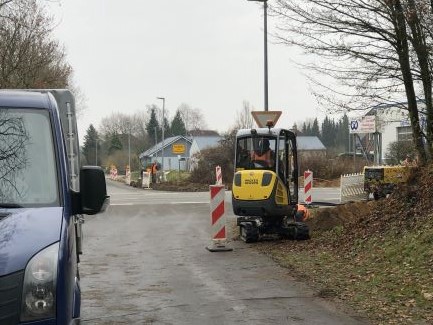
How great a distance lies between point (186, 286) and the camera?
8.75 meters

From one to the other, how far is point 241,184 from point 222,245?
4.90 ft

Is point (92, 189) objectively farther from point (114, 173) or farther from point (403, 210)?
point (114, 173)

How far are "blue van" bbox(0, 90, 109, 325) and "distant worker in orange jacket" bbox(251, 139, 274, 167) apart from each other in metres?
8.58

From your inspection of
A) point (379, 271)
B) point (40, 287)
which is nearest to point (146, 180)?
point (379, 271)

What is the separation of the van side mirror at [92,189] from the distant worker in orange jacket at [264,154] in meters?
8.94

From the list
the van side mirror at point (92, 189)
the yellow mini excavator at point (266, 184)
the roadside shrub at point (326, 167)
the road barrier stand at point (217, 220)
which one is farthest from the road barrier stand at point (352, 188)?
the roadside shrub at point (326, 167)

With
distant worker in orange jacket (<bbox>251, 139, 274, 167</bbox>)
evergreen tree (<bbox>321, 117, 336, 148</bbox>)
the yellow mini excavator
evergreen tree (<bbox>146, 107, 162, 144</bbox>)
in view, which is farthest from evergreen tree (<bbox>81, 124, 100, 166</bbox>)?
distant worker in orange jacket (<bbox>251, 139, 274, 167</bbox>)

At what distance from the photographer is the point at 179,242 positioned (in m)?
14.2

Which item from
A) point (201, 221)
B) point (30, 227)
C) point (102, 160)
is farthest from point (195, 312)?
point (102, 160)

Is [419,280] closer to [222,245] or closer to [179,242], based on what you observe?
[222,245]

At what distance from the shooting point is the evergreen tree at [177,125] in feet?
477

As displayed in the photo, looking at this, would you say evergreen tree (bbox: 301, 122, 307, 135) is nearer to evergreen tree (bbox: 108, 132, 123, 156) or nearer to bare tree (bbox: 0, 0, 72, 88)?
evergreen tree (bbox: 108, 132, 123, 156)

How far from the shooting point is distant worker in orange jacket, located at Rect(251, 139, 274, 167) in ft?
43.9

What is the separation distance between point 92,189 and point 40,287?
1.11 metres
